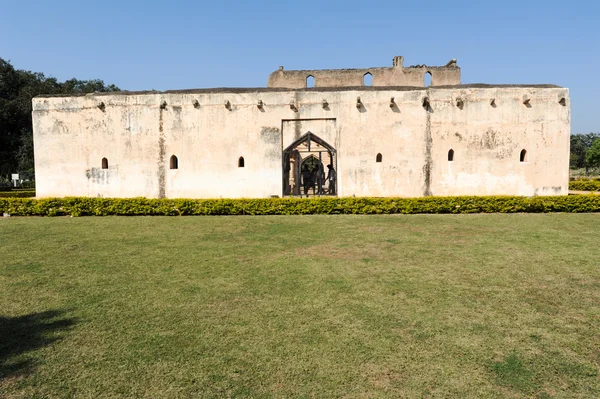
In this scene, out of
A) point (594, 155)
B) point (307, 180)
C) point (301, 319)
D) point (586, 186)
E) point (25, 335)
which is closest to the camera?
point (25, 335)

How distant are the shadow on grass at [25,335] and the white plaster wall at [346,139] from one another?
1134 centimetres

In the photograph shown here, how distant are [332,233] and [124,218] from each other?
7396mm

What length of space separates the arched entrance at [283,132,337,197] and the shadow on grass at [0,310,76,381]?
37.9ft

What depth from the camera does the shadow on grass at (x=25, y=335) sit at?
10.6 feet

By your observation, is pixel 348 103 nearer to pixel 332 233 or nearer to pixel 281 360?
pixel 332 233

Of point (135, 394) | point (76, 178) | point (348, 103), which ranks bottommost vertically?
point (135, 394)

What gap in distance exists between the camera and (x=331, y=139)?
50.5 feet

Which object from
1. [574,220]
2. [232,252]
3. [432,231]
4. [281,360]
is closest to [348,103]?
[432,231]

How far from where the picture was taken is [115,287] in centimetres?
530

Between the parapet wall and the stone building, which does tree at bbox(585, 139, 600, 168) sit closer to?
the parapet wall

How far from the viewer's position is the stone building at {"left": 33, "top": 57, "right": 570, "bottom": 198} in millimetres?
15133

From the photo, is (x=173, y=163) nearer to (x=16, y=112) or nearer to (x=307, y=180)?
(x=307, y=180)

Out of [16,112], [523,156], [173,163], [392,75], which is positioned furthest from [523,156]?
[16,112]

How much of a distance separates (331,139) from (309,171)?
5.71 metres
